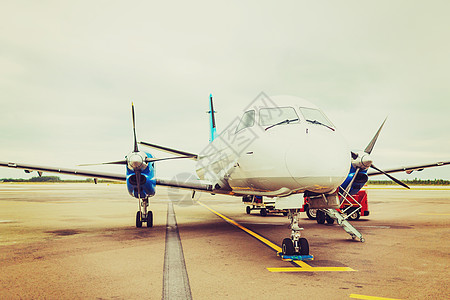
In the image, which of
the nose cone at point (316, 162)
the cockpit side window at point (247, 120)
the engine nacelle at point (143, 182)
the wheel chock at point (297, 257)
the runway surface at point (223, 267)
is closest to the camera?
the runway surface at point (223, 267)

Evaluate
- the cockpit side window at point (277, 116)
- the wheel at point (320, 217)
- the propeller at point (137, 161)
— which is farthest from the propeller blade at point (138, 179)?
the wheel at point (320, 217)

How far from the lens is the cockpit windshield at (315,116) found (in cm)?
646

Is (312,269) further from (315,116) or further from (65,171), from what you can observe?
(65,171)

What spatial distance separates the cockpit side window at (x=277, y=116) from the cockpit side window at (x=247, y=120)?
24 centimetres

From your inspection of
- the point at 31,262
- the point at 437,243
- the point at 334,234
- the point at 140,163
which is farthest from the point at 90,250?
the point at 437,243

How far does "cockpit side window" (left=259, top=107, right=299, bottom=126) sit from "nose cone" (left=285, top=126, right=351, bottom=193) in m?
0.81

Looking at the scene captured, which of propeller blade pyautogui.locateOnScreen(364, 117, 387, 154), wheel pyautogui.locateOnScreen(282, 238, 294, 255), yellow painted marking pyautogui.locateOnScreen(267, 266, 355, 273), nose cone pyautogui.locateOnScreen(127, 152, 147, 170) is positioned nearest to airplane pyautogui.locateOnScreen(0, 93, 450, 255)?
wheel pyautogui.locateOnScreen(282, 238, 294, 255)

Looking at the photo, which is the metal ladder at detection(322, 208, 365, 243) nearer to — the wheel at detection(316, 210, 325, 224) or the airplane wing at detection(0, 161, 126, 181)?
the wheel at detection(316, 210, 325, 224)

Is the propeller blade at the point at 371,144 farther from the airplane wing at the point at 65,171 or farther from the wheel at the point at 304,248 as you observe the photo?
the airplane wing at the point at 65,171

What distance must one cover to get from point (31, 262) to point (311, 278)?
5.10 meters

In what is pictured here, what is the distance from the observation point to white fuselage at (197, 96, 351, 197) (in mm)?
5293

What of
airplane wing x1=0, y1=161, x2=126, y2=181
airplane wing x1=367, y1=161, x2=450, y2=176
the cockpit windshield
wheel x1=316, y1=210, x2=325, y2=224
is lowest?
wheel x1=316, y1=210, x2=325, y2=224

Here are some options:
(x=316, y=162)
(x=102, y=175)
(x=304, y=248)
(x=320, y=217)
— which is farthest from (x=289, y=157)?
(x=102, y=175)

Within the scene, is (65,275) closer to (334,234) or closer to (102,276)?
(102,276)
